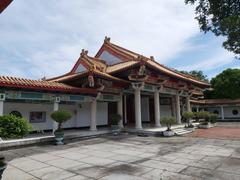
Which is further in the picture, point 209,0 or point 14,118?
point 209,0

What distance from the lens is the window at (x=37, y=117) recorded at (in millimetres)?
12567

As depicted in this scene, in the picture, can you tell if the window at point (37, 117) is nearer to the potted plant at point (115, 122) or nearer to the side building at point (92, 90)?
the side building at point (92, 90)

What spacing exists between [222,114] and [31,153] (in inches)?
1206

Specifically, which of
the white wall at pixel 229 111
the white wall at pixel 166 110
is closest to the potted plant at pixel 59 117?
the white wall at pixel 166 110

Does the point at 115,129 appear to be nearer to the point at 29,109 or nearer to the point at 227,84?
the point at 29,109

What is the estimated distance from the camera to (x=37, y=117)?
42.2 feet

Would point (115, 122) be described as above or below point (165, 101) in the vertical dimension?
below

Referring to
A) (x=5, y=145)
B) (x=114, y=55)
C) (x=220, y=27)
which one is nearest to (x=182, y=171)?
(x=220, y=27)

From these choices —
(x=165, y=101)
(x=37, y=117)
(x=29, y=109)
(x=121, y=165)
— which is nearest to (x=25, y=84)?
(x=29, y=109)

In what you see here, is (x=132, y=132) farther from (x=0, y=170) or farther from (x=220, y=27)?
(x=0, y=170)

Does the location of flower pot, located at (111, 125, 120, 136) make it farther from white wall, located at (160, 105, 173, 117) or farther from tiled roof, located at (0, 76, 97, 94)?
white wall, located at (160, 105, 173, 117)

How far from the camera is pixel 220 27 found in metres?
7.41

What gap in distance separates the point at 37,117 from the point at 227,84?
33.4 metres

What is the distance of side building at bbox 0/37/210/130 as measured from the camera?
10382mm
